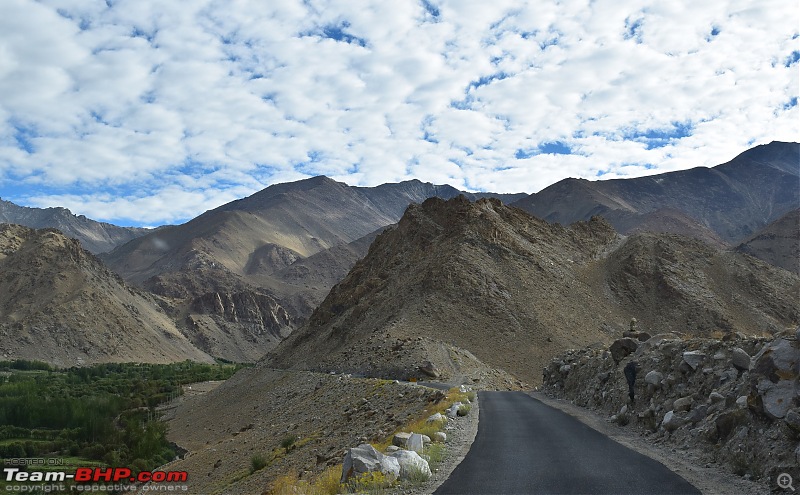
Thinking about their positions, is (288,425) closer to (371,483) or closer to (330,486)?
(330,486)

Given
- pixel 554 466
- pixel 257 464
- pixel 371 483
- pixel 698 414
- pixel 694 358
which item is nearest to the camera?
pixel 371 483

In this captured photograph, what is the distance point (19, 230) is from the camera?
6909 inches

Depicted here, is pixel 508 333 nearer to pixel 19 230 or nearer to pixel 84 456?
pixel 84 456

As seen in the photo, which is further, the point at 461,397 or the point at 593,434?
the point at 461,397

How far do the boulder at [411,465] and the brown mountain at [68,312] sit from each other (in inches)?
5578

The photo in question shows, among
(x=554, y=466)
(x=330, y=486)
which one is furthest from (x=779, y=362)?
(x=330, y=486)

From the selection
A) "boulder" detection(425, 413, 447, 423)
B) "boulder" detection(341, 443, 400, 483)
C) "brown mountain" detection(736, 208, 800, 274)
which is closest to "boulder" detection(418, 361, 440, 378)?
"boulder" detection(425, 413, 447, 423)

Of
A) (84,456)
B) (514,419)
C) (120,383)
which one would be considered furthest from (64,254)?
(514,419)

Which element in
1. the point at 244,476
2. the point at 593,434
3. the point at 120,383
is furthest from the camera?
the point at 120,383

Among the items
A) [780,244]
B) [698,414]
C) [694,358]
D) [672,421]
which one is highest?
[694,358]

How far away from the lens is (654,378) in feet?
62.8

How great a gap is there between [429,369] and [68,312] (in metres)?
127

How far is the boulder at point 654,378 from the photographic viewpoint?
19.0m

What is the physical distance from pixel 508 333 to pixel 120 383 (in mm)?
78898
